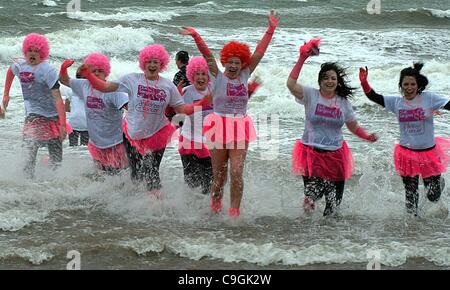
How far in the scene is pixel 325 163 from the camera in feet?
23.7

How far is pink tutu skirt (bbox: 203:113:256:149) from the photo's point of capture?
7.05m

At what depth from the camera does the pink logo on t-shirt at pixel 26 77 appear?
8.04 m

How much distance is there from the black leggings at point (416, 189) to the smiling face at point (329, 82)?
1.17 m

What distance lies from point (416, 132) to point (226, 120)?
6.11ft

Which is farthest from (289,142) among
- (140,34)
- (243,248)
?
(140,34)

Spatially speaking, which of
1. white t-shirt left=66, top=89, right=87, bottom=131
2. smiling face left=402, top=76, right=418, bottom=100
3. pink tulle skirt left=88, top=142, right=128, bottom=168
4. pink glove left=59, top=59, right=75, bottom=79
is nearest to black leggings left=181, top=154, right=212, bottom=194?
pink tulle skirt left=88, top=142, right=128, bottom=168

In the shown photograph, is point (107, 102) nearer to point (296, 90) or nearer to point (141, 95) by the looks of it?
point (141, 95)

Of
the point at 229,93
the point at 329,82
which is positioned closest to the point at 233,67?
the point at 229,93

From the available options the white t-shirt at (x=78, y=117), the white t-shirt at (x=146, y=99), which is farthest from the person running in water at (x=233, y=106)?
the white t-shirt at (x=78, y=117)

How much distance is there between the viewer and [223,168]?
7.27 metres

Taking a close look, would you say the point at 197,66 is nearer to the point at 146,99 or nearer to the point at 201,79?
the point at 201,79

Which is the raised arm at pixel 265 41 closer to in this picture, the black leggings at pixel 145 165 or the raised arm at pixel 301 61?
the raised arm at pixel 301 61

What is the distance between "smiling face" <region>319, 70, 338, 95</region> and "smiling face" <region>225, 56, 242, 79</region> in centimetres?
81

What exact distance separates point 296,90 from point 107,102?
195 cm
